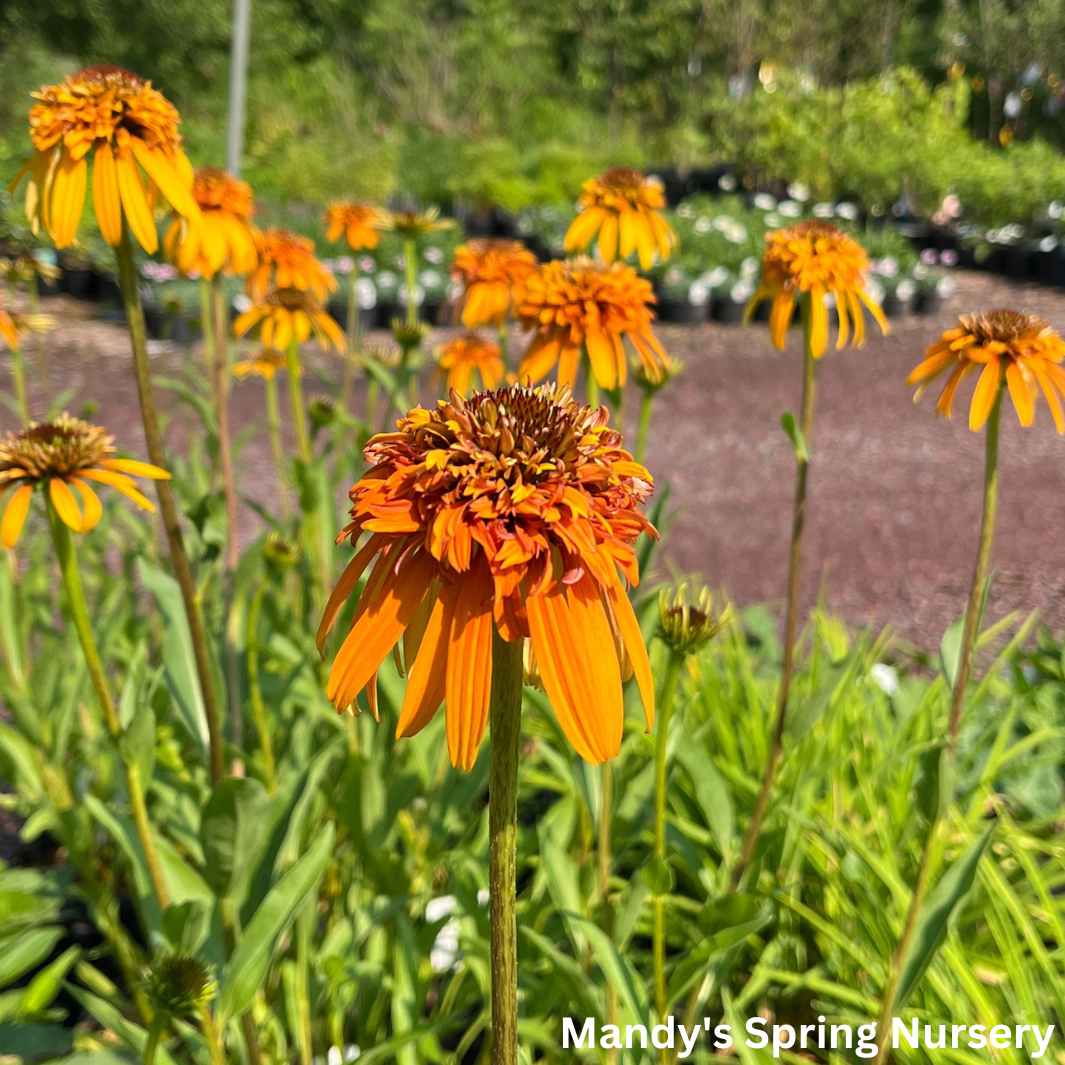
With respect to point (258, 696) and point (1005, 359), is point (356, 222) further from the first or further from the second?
point (1005, 359)

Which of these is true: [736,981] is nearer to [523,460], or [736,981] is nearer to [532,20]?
[523,460]

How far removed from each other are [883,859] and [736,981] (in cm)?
32

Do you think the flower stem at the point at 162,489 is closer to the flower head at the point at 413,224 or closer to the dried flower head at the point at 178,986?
the dried flower head at the point at 178,986

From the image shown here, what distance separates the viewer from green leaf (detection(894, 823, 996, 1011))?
0.99 metres

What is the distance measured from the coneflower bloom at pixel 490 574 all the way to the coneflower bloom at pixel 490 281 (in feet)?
4.37

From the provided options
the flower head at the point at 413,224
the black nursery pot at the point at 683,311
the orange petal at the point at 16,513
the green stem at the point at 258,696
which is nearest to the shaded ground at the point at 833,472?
the black nursery pot at the point at 683,311

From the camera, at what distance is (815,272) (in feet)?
4.50

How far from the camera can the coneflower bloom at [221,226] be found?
151 centimetres

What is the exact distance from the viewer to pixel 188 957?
818mm

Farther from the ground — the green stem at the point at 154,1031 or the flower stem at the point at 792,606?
the flower stem at the point at 792,606

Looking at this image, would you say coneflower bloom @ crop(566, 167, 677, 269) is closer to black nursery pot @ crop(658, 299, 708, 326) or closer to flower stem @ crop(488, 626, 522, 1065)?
flower stem @ crop(488, 626, 522, 1065)

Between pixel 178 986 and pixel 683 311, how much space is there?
6.52 metres

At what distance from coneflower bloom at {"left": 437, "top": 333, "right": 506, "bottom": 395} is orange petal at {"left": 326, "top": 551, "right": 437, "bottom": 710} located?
1.49 m

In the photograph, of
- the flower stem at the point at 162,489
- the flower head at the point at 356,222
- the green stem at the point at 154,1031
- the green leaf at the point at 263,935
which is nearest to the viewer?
the green stem at the point at 154,1031
